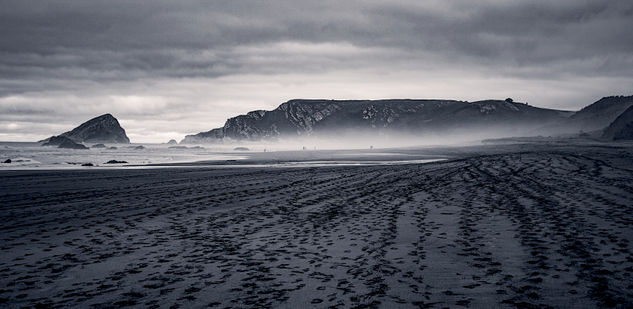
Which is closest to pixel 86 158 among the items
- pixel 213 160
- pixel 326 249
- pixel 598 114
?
pixel 213 160

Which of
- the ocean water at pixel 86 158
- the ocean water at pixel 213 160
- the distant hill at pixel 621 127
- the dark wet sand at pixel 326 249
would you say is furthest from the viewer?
the distant hill at pixel 621 127

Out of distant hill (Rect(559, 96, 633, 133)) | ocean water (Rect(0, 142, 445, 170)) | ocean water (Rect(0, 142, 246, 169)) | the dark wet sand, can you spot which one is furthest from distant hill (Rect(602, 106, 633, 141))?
distant hill (Rect(559, 96, 633, 133))

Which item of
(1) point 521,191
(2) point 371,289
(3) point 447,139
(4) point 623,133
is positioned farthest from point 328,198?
(3) point 447,139

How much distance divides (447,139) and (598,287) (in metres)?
200

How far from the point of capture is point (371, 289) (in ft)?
20.5

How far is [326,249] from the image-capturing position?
8.93 metres

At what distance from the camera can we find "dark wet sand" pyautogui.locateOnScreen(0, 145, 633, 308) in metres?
6.07

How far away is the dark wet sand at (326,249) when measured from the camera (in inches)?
239

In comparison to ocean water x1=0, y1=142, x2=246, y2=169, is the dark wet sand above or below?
below

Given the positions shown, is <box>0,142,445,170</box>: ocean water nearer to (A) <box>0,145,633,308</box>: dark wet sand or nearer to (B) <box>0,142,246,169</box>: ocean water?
(B) <box>0,142,246,169</box>: ocean water

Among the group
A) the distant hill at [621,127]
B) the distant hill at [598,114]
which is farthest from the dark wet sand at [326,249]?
the distant hill at [598,114]

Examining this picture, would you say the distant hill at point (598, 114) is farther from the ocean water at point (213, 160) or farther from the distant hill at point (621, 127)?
the ocean water at point (213, 160)

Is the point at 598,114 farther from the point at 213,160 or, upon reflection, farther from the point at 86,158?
the point at 86,158

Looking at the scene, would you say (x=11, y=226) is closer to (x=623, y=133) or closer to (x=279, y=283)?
(x=279, y=283)
